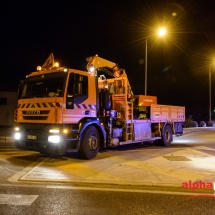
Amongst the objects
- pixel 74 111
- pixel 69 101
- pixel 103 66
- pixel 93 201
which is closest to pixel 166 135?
pixel 103 66

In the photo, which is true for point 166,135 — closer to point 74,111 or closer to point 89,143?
point 89,143

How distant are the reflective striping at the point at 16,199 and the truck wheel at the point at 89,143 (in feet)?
14.9

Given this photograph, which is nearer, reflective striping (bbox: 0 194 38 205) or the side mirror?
reflective striping (bbox: 0 194 38 205)

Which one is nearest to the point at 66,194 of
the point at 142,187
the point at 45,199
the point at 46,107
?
the point at 45,199

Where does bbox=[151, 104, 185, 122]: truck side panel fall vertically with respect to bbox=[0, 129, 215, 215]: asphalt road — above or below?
above

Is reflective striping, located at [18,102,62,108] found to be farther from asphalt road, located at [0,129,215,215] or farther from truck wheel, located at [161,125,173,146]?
truck wheel, located at [161,125,173,146]

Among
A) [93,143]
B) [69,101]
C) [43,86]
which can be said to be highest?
[43,86]

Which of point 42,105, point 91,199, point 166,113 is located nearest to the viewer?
point 91,199

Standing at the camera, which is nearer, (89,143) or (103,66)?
(89,143)

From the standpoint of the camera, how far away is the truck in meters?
10.2

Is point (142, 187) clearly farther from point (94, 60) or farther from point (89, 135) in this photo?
point (94, 60)

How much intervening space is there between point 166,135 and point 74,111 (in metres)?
7.46

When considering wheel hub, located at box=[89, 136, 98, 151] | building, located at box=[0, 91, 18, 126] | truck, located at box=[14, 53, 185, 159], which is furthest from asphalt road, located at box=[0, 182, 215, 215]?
building, located at box=[0, 91, 18, 126]

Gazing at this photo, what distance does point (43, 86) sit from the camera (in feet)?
35.7
